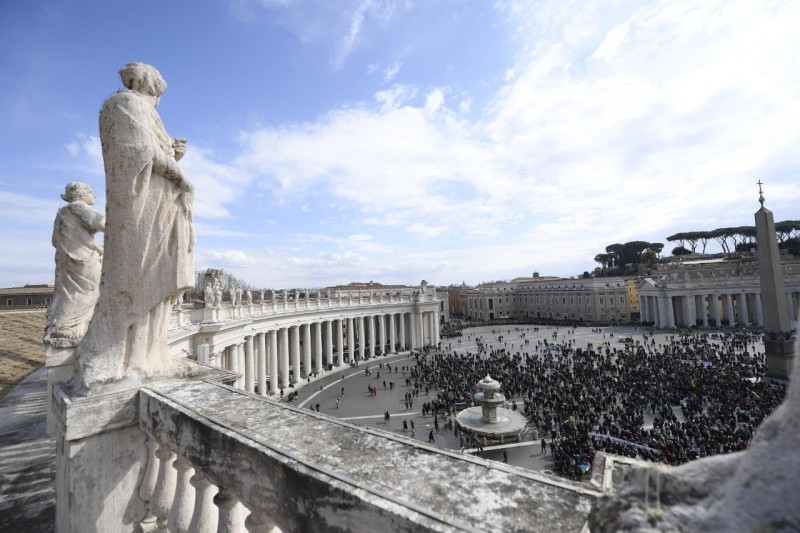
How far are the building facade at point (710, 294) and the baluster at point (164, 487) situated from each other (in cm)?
7617

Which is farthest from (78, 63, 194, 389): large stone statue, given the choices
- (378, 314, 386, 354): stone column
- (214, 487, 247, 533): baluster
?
(378, 314, 386, 354): stone column

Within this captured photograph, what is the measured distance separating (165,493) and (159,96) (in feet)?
14.4

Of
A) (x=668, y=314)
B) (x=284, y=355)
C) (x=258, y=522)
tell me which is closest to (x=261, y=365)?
(x=284, y=355)

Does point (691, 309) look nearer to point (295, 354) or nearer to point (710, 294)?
point (710, 294)

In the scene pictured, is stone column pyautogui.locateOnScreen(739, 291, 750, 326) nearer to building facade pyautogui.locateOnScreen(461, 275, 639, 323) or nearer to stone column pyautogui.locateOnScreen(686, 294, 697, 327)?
stone column pyautogui.locateOnScreen(686, 294, 697, 327)

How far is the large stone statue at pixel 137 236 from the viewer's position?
4.14 m

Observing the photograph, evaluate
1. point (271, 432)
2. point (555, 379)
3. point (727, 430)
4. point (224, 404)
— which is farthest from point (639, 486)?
point (555, 379)

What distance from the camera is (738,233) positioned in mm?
99312

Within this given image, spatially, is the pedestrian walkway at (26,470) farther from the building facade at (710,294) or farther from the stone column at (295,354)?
the building facade at (710,294)

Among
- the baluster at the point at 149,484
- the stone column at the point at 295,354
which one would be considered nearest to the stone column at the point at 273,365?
the stone column at the point at 295,354

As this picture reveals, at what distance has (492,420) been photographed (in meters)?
21.3

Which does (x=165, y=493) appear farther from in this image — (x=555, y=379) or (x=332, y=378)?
(x=332, y=378)

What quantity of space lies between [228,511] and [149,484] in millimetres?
1696

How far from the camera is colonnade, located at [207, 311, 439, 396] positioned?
26.6m
